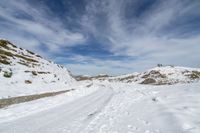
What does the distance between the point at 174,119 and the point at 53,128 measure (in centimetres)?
507

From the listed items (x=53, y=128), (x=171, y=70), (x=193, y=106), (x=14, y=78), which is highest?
(x=171, y=70)

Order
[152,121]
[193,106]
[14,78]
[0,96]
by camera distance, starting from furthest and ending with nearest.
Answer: [14,78] < [0,96] < [193,106] < [152,121]

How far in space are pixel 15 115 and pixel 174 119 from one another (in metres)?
8.41

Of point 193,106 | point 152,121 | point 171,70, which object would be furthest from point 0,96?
point 171,70

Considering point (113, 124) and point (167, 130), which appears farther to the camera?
point (113, 124)

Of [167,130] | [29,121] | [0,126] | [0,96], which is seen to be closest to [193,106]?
[167,130]

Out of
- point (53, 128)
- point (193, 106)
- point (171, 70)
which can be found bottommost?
point (53, 128)

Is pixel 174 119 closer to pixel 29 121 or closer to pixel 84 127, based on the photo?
pixel 84 127

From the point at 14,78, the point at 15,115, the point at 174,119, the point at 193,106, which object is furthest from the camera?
the point at 14,78

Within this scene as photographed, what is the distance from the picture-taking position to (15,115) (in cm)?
987

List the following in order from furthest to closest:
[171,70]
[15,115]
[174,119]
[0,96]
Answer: [171,70] < [0,96] < [15,115] < [174,119]

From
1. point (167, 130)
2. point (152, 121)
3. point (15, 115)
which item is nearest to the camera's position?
point (167, 130)

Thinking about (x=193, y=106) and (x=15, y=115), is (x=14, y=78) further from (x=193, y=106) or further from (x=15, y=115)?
(x=193, y=106)

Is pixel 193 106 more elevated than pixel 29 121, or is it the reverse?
pixel 193 106
